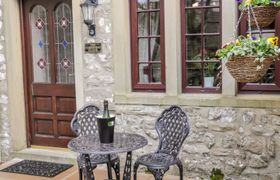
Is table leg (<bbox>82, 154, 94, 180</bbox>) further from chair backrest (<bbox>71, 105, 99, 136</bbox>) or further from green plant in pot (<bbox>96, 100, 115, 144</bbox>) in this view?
chair backrest (<bbox>71, 105, 99, 136</bbox>)

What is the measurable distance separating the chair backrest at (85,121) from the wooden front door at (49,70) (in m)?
0.99

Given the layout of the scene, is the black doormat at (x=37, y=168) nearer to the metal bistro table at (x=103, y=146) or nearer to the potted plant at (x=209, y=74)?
the metal bistro table at (x=103, y=146)

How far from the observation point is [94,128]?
4020 mm

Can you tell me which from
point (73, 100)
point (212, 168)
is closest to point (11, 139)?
point (73, 100)

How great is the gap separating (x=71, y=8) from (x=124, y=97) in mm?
1410

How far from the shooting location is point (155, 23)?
14.4ft

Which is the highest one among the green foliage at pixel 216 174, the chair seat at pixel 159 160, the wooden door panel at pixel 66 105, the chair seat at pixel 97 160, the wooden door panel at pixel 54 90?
the wooden door panel at pixel 54 90

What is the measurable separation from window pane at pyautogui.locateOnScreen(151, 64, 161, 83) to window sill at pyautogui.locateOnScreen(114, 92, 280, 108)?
184 mm

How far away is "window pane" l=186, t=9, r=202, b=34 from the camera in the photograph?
420 centimetres

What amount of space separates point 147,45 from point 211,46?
774 millimetres

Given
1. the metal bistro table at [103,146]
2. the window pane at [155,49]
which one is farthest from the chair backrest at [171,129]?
the window pane at [155,49]

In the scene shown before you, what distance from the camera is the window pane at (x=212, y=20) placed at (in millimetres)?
4117

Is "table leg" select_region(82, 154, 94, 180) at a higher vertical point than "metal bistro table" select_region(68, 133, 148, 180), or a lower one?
lower

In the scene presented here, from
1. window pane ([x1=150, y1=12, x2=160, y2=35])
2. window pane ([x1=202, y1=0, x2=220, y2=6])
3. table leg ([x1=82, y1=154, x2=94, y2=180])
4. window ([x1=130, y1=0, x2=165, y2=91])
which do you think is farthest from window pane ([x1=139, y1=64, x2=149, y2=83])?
table leg ([x1=82, y1=154, x2=94, y2=180])
